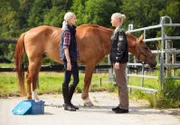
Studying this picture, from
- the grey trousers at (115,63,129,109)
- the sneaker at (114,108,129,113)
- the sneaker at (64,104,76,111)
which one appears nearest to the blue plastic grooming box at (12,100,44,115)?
the sneaker at (64,104,76,111)

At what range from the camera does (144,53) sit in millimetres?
7875

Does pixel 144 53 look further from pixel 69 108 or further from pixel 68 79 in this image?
pixel 69 108

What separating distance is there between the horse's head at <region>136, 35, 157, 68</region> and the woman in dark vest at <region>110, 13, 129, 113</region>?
947mm

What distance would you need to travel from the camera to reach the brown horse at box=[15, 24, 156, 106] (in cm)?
783

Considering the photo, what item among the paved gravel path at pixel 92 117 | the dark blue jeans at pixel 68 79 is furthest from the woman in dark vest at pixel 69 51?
the paved gravel path at pixel 92 117

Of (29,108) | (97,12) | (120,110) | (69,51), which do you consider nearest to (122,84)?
(120,110)

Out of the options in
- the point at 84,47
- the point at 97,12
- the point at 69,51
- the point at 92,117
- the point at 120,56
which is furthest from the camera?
the point at 97,12

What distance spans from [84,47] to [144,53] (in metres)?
1.29

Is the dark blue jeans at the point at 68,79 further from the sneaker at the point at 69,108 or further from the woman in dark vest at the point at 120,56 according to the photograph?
the woman in dark vest at the point at 120,56

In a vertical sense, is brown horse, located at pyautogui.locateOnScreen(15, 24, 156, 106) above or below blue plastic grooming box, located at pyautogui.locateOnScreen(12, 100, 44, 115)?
above

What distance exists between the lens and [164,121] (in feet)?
19.4

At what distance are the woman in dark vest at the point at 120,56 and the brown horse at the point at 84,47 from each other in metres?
0.94

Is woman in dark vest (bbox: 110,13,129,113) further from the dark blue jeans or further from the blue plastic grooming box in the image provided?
the blue plastic grooming box

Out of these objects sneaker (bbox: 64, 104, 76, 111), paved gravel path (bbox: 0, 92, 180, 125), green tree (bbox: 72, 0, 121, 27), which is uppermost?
green tree (bbox: 72, 0, 121, 27)
